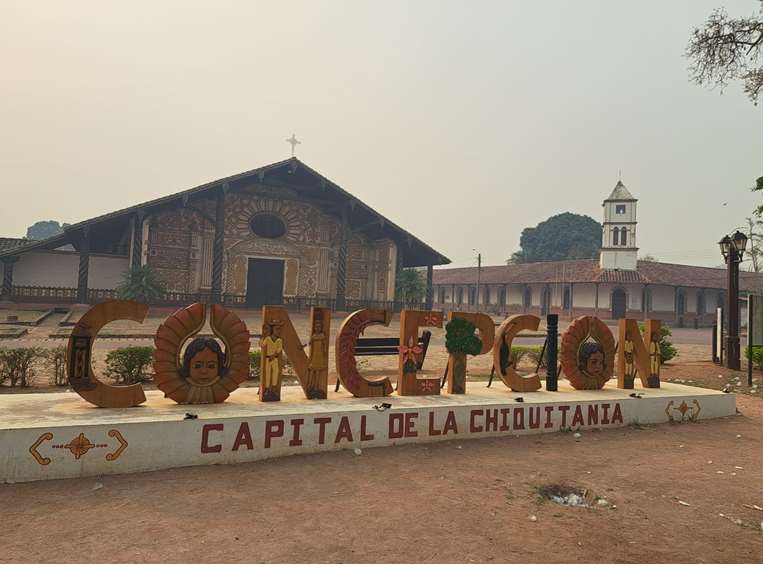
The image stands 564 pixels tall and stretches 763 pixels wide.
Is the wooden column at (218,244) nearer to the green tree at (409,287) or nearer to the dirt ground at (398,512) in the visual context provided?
the green tree at (409,287)

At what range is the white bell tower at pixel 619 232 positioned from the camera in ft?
137

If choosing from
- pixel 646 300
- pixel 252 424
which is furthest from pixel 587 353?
pixel 646 300

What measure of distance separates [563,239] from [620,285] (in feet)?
116

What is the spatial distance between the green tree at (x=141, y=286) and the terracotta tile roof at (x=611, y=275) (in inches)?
1198

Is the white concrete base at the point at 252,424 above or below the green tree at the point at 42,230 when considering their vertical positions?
below

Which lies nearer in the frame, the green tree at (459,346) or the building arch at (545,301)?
the green tree at (459,346)

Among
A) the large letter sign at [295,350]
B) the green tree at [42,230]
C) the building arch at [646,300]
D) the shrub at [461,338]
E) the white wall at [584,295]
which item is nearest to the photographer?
the large letter sign at [295,350]

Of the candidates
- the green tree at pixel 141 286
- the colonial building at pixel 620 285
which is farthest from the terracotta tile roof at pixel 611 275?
the green tree at pixel 141 286

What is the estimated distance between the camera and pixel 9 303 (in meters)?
23.4

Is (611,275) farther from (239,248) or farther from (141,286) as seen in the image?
(141,286)

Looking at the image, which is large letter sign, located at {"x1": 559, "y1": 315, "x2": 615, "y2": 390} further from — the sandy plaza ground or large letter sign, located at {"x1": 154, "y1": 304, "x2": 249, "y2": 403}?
large letter sign, located at {"x1": 154, "y1": 304, "x2": 249, "y2": 403}

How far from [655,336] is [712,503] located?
13.9ft

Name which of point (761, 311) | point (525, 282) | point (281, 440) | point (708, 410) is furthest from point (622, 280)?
point (281, 440)

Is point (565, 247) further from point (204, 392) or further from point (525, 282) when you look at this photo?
point (204, 392)
